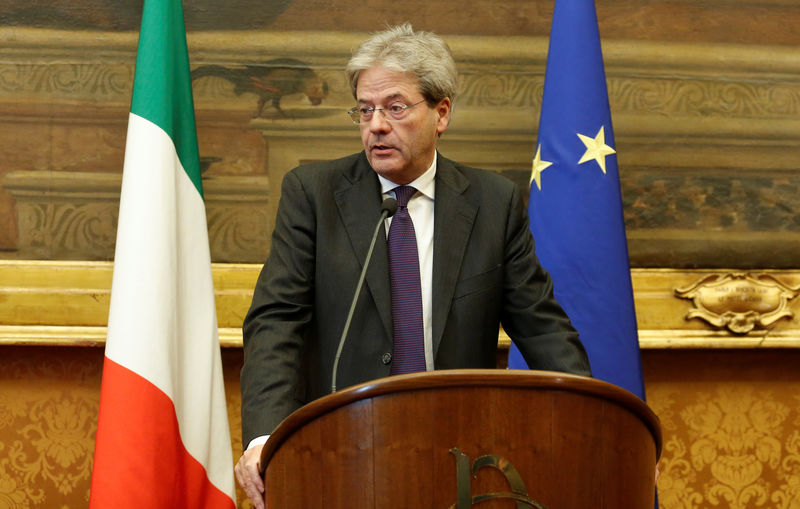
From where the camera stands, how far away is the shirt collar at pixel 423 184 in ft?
7.19

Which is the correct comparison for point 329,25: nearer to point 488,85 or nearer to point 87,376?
point 488,85

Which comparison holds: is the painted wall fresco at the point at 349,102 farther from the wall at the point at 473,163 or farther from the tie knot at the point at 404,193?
the tie knot at the point at 404,193

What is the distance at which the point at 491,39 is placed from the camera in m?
3.29

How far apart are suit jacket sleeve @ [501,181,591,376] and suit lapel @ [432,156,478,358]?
14 centimetres

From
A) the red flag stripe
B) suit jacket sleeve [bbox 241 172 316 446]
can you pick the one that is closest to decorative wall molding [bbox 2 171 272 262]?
the red flag stripe

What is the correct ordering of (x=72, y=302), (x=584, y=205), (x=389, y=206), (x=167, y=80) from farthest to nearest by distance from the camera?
(x=72, y=302) < (x=584, y=205) < (x=167, y=80) < (x=389, y=206)

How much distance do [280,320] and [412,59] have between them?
724mm

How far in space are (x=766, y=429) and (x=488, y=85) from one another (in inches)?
71.7

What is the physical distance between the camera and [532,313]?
6.90 feet

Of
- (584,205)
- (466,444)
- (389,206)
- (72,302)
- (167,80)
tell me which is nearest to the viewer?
(466,444)

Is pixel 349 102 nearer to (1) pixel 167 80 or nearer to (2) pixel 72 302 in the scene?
(1) pixel 167 80

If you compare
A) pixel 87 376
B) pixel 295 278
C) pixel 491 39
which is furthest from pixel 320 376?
pixel 491 39

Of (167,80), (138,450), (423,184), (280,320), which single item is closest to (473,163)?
(423,184)

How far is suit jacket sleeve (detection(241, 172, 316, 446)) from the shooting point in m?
1.81
